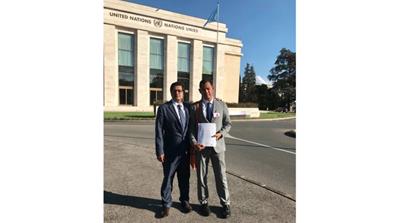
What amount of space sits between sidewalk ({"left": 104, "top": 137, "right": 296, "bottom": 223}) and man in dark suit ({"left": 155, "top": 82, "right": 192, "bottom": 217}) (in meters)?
0.20

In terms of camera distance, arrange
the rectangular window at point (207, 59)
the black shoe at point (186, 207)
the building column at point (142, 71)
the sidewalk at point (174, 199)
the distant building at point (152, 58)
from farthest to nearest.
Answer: the rectangular window at point (207, 59) → the building column at point (142, 71) → the distant building at point (152, 58) → the black shoe at point (186, 207) → the sidewalk at point (174, 199)

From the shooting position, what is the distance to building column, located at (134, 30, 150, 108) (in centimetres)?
2294

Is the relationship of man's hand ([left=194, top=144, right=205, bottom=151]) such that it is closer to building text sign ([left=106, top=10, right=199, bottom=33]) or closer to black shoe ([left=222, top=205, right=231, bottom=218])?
black shoe ([left=222, top=205, right=231, bottom=218])

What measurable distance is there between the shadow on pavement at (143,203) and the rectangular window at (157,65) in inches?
824

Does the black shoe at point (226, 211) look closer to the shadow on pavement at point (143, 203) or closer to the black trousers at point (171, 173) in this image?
the shadow on pavement at point (143, 203)

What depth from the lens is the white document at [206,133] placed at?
2.48m

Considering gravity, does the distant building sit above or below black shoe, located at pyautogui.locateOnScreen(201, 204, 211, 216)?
above

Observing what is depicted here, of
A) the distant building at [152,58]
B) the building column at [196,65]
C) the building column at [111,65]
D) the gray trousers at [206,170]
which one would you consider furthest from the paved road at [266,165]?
the building column at [196,65]

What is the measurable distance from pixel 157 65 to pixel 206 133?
896 inches

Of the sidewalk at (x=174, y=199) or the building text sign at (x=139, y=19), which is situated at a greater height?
the building text sign at (x=139, y=19)

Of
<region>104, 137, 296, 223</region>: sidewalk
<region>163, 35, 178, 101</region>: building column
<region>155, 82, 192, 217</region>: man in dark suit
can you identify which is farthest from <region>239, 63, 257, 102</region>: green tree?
<region>163, 35, 178, 101</region>: building column

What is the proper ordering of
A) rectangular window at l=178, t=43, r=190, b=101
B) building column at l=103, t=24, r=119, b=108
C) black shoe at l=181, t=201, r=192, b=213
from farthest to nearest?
rectangular window at l=178, t=43, r=190, b=101
building column at l=103, t=24, r=119, b=108
black shoe at l=181, t=201, r=192, b=213

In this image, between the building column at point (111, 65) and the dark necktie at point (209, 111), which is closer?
the dark necktie at point (209, 111)
